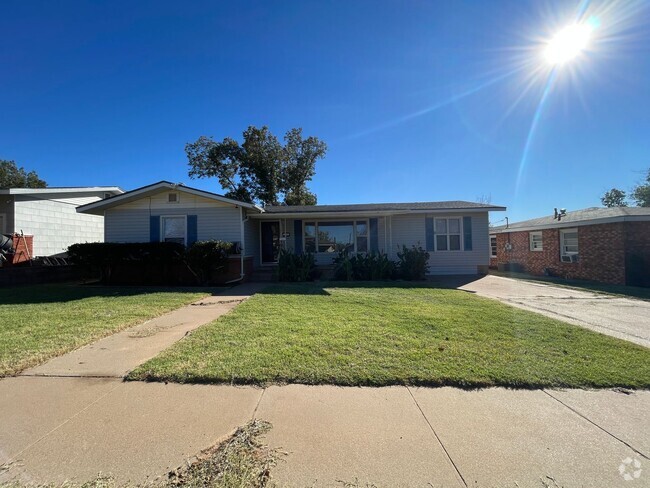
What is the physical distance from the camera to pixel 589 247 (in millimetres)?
13484

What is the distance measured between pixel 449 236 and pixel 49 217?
17485mm

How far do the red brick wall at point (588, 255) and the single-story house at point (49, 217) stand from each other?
21199mm

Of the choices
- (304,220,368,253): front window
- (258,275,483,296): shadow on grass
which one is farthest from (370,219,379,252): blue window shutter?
(258,275,483,296): shadow on grass

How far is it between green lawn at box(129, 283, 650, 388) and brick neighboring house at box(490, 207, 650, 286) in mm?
9187

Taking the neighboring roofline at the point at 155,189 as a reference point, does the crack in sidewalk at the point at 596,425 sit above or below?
below

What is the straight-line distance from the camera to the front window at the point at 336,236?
14.3 metres

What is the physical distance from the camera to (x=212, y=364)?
3666 millimetres

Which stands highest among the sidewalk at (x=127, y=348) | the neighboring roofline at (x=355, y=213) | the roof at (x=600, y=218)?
the neighboring roofline at (x=355, y=213)

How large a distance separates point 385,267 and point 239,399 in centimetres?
959

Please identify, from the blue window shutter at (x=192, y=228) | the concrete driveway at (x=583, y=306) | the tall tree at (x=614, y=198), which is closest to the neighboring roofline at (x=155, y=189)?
the blue window shutter at (x=192, y=228)

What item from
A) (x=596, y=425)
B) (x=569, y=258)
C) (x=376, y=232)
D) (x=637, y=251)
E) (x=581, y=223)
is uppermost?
(x=581, y=223)

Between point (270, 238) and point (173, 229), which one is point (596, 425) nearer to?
point (173, 229)

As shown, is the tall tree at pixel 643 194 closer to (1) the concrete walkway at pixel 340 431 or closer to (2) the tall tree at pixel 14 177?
(1) the concrete walkway at pixel 340 431

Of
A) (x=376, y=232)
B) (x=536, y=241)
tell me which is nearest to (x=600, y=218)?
(x=536, y=241)
